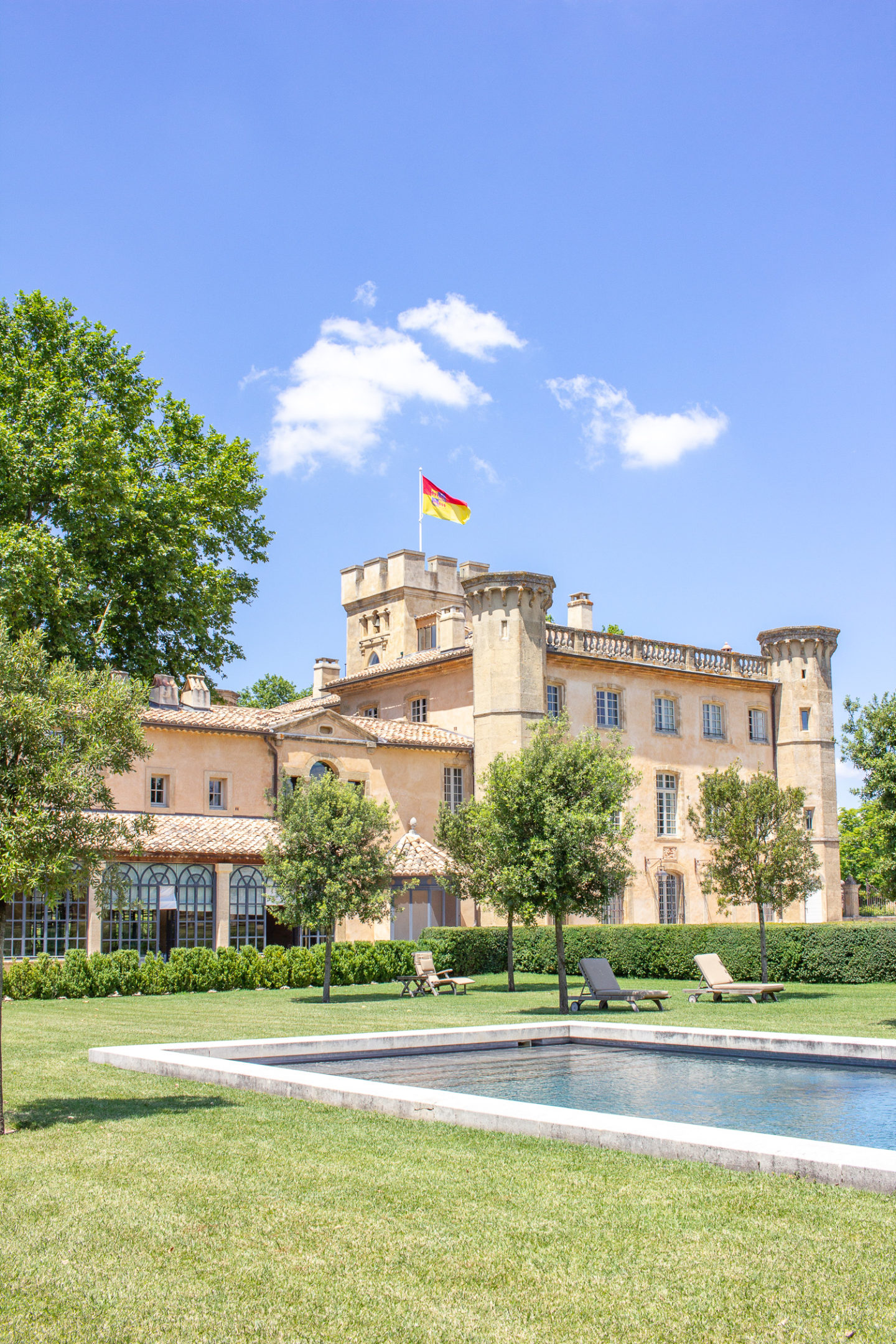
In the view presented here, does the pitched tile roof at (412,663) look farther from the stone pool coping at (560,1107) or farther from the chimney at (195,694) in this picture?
the stone pool coping at (560,1107)

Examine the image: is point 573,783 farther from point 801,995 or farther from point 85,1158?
point 85,1158

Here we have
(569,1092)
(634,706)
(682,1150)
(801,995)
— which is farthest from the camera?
(634,706)

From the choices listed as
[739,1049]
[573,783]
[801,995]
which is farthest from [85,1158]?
[801,995]

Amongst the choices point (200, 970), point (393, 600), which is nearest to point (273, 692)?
point (393, 600)

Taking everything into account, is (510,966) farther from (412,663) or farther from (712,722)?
(712,722)

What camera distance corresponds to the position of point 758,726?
1841 inches

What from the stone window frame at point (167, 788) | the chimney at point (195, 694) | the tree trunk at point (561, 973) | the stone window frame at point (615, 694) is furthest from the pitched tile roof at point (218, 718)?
the tree trunk at point (561, 973)

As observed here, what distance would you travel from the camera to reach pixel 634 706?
42781 millimetres

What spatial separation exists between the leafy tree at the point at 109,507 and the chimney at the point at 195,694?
6088 mm

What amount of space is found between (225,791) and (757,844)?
16013 mm

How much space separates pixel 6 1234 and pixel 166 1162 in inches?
67.1

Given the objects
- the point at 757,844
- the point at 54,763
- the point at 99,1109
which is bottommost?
the point at 99,1109

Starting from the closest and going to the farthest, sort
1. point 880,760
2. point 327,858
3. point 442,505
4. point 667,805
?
1. point 880,760
2. point 327,858
3. point 667,805
4. point 442,505

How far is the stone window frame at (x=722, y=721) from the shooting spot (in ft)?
147
